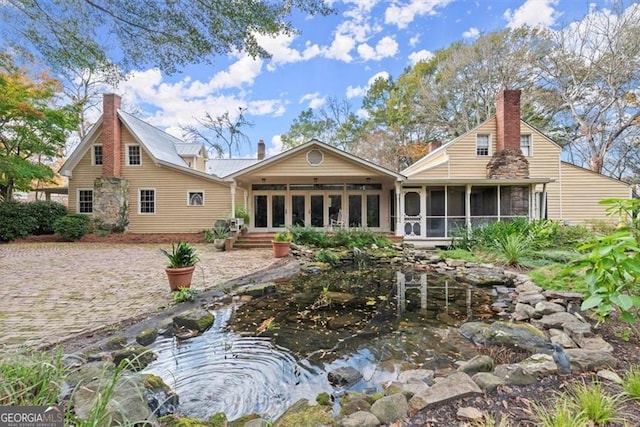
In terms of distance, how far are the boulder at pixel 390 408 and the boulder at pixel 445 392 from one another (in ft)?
0.28

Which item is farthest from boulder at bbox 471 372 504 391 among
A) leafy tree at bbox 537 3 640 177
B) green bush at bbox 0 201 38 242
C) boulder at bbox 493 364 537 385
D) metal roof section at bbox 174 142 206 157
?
leafy tree at bbox 537 3 640 177

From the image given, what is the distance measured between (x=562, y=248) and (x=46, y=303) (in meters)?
13.1

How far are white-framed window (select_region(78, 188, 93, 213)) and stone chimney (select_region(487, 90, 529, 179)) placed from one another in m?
19.1

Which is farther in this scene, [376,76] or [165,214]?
[376,76]

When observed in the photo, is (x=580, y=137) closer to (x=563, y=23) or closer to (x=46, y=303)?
(x=563, y=23)

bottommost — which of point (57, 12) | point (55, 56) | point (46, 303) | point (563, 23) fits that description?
point (46, 303)

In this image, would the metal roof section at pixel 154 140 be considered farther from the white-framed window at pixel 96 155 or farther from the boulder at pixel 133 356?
the boulder at pixel 133 356

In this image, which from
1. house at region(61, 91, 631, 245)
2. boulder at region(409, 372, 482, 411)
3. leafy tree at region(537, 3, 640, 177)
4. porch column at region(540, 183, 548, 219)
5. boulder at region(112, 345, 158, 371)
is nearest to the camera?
boulder at region(409, 372, 482, 411)

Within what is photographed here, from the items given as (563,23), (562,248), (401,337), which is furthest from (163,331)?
(563,23)

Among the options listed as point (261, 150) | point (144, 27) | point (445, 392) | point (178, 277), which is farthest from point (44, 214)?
point (445, 392)

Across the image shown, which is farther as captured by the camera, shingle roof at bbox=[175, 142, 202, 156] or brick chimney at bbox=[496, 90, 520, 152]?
shingle roof at bbox=[175, 142, 202, 156]

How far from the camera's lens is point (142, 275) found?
727 centimetres

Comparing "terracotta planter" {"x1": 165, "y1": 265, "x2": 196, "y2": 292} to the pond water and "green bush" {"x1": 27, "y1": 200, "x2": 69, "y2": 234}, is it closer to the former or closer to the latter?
the pond water

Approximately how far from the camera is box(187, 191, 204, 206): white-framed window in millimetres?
15375
